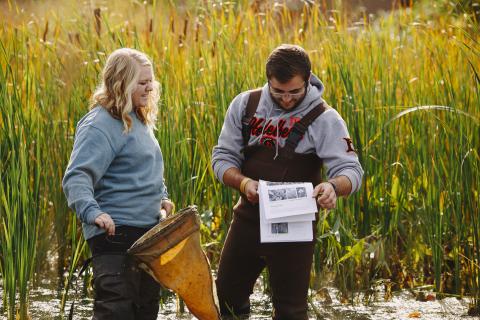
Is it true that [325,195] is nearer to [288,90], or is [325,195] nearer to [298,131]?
[298,131]

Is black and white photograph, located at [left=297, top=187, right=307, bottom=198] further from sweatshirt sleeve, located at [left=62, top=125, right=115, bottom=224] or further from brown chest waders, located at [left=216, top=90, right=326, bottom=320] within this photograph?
sweatshirt sleeve, located at [left=62, top=125, right=115, bottom=224]

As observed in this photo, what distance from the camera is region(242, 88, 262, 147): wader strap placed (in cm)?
383

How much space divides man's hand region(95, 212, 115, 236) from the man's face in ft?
2.84

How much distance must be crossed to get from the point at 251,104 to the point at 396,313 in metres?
1.40

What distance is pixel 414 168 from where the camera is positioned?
4984mm

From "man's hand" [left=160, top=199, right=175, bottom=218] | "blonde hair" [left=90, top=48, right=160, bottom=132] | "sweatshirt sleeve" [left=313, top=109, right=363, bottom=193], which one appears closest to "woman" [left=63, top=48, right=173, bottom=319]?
"blonde hair" [left=90, top=48, right=160, bottom=132]

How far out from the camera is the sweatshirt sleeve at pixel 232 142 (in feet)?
12.7

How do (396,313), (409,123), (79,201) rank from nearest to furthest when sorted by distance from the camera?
(79,201) → (396,313) → (409,123)

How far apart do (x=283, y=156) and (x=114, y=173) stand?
69 centimetres

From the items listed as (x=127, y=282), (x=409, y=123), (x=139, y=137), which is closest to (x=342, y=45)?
(x=409, y=123)

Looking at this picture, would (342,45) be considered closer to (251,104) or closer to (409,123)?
(409,123)

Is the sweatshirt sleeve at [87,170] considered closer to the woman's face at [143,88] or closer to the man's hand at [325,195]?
the woman's face at [143,88]

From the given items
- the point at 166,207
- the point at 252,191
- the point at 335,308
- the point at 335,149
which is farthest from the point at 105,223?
the point at 335,308

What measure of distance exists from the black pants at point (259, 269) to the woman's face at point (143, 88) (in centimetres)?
71
